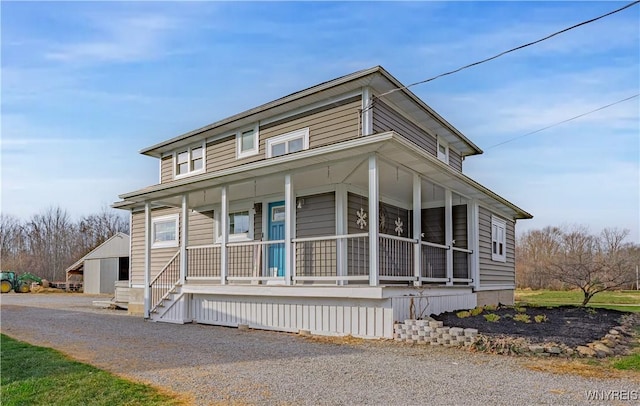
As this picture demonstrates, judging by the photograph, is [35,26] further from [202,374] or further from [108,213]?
[108,213]

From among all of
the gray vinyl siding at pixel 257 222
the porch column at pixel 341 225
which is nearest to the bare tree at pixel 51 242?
the gray vinyl siding at pixel 257 222

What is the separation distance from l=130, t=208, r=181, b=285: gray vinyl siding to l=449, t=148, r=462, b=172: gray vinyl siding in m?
9.41

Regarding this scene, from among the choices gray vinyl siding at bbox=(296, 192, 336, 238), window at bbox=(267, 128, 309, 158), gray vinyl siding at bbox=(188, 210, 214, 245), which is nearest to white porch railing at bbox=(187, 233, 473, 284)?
gray vinyl siding at bbox=(296, 192, 336, 238)

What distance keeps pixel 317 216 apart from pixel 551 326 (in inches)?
225

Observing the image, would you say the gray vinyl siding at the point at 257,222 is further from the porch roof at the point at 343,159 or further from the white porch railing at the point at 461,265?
the white porch railing at the point at 461,265

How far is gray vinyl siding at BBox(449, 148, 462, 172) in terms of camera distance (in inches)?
604

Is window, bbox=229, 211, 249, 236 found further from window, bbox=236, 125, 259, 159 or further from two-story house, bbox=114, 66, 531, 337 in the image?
window, bbox=236, 125, 259, 159

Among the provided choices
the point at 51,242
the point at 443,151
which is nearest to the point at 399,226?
the point at 443,151

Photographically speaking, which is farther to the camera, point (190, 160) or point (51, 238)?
point (51, 238)

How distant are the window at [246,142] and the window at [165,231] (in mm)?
3876

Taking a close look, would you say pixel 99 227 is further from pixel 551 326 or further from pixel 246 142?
pixel 551 326

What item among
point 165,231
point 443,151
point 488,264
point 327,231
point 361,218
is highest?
point 443,151

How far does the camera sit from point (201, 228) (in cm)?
1459

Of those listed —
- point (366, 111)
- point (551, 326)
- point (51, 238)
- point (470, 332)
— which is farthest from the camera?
point (51, 238)
